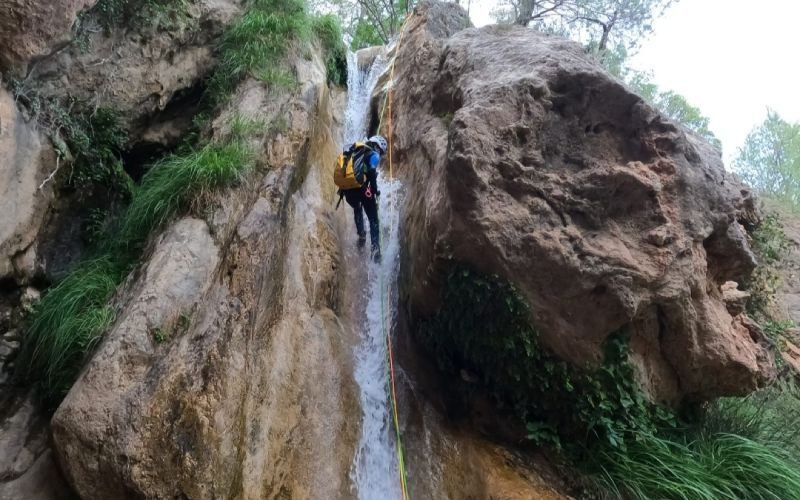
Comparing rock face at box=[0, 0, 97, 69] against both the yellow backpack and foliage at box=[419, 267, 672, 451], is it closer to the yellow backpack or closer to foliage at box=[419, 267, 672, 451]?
the yellow backpack

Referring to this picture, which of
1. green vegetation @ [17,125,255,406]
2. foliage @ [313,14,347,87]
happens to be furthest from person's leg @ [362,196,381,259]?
foliage @ [313,14,347,87]

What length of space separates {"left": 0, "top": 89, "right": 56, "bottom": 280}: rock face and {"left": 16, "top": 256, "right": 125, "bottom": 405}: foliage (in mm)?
419

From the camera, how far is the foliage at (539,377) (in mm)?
4551

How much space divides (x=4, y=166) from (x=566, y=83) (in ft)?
17.6

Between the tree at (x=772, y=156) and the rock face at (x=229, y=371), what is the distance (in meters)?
21.1

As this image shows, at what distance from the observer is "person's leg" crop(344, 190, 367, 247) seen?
268 inches

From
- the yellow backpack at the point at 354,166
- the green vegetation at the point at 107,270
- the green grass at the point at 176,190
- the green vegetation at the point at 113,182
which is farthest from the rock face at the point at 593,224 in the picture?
the green vegetation at the point at 113,182

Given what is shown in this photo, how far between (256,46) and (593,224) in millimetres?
5885

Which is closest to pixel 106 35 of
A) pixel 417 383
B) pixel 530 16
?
pixel 417 383

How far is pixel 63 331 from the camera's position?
4316 millimetres

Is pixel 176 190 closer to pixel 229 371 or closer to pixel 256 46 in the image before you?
pixel 229 371

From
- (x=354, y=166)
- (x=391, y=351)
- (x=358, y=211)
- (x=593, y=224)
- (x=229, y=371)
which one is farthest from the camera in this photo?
(x=358, y=211)

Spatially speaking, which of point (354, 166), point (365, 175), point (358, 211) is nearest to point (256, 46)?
point (354, 166)

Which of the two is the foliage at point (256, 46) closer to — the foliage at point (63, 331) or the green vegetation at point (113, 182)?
the green vegetation at point (113, 182)
